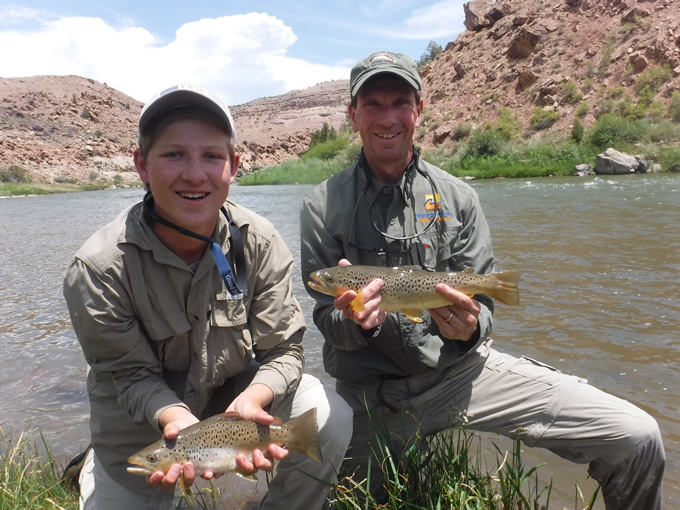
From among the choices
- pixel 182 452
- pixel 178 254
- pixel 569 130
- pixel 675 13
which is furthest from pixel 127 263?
pixel 675 13

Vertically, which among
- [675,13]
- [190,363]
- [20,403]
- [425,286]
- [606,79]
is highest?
[675,13]

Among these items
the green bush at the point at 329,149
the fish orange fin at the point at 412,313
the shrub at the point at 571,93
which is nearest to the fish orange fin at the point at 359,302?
the fish orange fin at the point at 412,313

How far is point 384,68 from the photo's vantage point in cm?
348

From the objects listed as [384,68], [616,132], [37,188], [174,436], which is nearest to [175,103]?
[384,68]

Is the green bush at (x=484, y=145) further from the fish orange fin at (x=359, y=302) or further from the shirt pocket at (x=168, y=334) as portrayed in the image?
the shirt pocket at (x=168, y=334)

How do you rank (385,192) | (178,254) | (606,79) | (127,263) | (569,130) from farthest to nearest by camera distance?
(606,79) < (569,130) < (385,192) < (178,254) < (127,263)

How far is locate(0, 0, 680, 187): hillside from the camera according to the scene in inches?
1857

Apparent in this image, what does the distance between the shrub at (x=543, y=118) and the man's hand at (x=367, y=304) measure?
5006 centimetres

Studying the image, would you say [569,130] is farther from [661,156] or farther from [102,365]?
[102,365]

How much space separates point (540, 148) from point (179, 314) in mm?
43185

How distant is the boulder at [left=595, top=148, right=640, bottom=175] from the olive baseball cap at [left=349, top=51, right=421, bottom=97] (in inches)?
1283

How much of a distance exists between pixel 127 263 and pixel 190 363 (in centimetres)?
69

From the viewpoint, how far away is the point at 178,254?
3.03 m

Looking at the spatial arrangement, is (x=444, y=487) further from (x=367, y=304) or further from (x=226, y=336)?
(x=226, y=336)
